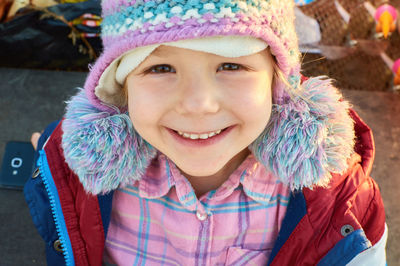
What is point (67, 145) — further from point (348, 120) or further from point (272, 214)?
point (348, 120)

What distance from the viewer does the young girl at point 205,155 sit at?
105cm

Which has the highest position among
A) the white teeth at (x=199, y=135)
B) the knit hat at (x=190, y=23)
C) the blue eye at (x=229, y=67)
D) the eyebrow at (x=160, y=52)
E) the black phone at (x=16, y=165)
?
the knit hat at (x=190, y=23)

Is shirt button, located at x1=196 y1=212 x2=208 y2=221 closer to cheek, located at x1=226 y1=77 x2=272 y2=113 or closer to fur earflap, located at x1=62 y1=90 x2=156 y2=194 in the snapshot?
fur earflap, located at x1=62 y1=90 x2=156 y2=194

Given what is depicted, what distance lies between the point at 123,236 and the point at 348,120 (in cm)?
83

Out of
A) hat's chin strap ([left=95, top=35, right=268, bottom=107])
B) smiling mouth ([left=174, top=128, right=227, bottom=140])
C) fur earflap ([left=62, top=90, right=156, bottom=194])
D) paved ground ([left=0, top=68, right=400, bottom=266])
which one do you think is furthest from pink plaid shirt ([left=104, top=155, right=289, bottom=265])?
paved ground ([left=0, top=68, right=400, bottom=266])

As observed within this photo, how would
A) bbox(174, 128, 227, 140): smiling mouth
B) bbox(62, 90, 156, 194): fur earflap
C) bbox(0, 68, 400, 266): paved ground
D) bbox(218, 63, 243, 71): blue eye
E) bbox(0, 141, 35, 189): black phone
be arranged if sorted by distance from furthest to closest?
1. bbox(0, 141, 35, 189): black phone
2. bbox(0, 68, 400, 266): paved ground
3. bbox(62, 90, 156, 194): fur earflap
4. bbox(174, 128, 227, 140): smiling mouth
5. bbox(218, 63, 243, 71): blue eye

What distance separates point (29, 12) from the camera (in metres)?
2.30

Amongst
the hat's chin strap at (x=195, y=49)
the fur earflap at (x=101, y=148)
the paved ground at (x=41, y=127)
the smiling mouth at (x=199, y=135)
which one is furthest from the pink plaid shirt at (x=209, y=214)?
the paved ground at (x=41, y=127)

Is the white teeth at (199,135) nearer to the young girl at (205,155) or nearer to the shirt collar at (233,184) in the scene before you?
the young girl at (205,155)

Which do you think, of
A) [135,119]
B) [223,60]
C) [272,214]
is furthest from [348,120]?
[135,119]

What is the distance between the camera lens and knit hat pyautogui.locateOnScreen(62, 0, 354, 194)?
99cm

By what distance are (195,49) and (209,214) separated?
57 cm

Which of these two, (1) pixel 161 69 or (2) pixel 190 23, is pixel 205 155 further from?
(2) pixel 190 23

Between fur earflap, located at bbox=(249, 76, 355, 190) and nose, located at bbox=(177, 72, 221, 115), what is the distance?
277mm
